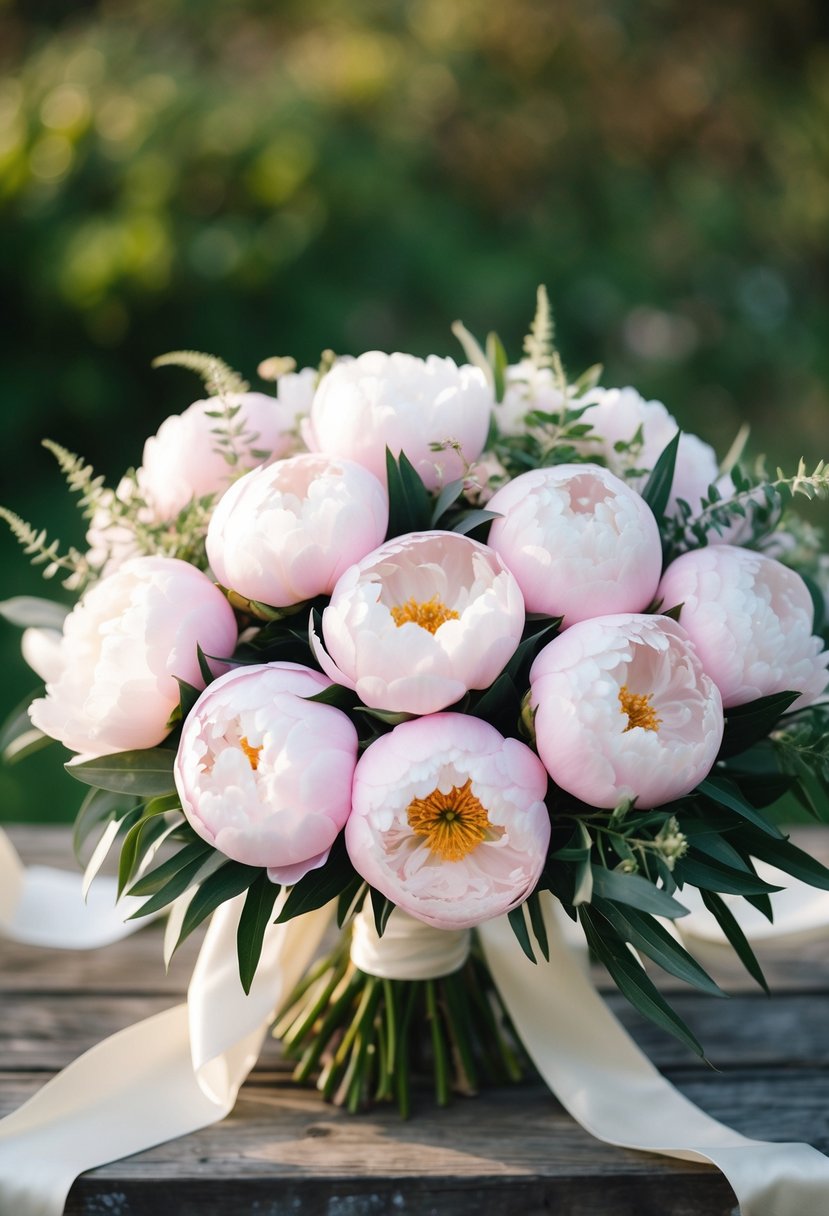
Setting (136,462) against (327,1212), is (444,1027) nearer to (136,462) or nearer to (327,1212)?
(327,1212)

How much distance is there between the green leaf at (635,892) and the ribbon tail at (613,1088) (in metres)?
0.27

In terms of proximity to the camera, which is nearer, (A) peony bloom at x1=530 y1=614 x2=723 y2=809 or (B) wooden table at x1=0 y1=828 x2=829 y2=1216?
(A) peony bloom at x1=530 y1=614 x2=723 y2=809

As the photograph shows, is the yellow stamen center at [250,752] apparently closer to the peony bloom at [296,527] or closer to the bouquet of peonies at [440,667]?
the bouquet of peonies at [440,667]

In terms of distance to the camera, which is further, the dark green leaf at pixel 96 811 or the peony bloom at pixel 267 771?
the dark green leaf at pixel 96 811

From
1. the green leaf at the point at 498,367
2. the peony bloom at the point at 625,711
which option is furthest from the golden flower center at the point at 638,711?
the green leaf at the point at 498,367

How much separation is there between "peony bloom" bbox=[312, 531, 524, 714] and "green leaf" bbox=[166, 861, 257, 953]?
16 cm

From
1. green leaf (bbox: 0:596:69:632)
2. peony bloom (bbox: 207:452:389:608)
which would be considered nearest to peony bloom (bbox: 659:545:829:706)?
peony bloom (bbox: 207:452:389:608)

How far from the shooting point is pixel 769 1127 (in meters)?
0.91

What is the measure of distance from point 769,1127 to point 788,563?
474 millimetres

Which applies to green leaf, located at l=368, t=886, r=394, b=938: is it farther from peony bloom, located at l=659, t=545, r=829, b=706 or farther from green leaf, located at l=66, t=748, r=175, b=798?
Answer: peony bloom, located at l=659, t=545, r=829, b=706

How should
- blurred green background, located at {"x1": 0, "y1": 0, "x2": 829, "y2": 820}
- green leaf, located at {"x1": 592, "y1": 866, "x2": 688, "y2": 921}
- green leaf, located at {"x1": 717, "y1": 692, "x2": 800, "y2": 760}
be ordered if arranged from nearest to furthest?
green leaf, located at {"x1": 592, "y1": 866, "x2": 688, "y2": 921} < green leaf, located at {"x1": 717, "y1": 692, "x2": 800, "y2": 760} < blurred green background, located at {"x1": 0, "y1": 0, "x2": 829, "y2": 820}

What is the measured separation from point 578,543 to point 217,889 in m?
0.34

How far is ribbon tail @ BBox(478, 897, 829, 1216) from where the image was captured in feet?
2.61

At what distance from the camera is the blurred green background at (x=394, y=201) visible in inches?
121
